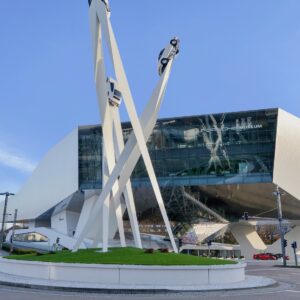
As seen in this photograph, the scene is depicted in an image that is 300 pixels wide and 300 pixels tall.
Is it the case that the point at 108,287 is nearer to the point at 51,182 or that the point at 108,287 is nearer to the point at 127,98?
the point at 127,98

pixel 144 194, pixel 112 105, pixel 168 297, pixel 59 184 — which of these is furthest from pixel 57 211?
pixel 168 297

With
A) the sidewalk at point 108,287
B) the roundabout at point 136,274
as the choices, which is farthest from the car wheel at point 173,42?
the sidewalk at point 108,287

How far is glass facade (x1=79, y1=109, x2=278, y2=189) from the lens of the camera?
54562 mm

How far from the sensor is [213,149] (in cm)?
5650

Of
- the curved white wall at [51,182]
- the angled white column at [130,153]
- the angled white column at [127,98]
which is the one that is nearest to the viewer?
the angled white column at [130,153]

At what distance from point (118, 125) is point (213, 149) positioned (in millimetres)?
33143

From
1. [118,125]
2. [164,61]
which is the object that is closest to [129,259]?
[118,125]

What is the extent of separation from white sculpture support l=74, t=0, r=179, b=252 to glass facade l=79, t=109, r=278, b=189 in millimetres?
32742

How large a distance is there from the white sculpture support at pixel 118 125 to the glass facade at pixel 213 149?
3274 centimetres

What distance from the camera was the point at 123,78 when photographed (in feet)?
74.7

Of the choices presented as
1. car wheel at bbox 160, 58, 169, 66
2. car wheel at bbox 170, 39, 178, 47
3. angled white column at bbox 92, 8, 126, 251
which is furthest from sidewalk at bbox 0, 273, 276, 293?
car wheel at bbox 170, 39, 178, 47

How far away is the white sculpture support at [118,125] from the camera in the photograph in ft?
72.6

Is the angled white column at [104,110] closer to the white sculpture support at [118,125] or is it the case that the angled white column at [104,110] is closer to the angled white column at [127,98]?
the white sculpture support at [118,125]

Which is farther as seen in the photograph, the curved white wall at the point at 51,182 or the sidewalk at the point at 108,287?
the curved white wall at the point at 51,182
